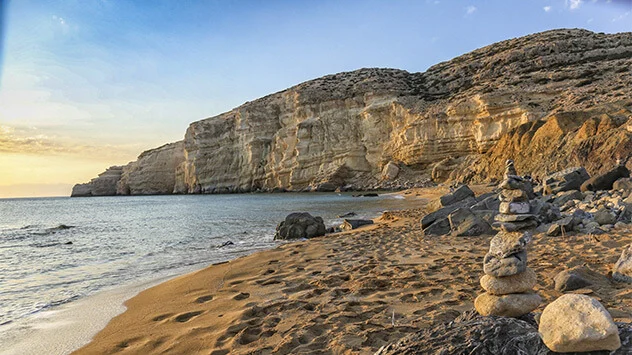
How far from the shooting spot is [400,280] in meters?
5.21

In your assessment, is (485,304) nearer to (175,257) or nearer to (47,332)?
(47,332)

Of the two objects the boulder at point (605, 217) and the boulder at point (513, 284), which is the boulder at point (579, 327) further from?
the boulder at point (605, 217)

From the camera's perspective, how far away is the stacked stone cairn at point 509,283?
2980 mm

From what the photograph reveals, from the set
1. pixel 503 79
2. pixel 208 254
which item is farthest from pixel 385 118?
pixel 208 254

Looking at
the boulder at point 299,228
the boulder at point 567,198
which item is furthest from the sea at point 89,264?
the boulder at point 567,198

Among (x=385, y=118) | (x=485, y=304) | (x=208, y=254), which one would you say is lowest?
(x=208, y=254)

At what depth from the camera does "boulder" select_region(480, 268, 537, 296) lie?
3037 millimetres

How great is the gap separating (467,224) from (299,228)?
559 centimetres

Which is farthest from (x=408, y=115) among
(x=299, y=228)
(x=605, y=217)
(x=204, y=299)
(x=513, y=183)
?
(x=513, y=183)

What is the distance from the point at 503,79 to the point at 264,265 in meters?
50.0

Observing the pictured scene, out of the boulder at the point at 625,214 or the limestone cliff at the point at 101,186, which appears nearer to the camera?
the boulder at the point at 625,214

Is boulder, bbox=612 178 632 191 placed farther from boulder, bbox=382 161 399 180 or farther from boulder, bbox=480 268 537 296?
boulder, bbox=382 161 399 180

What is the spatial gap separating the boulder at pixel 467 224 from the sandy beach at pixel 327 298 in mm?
851

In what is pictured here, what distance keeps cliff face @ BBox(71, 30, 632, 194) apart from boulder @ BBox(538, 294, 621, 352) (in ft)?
105
